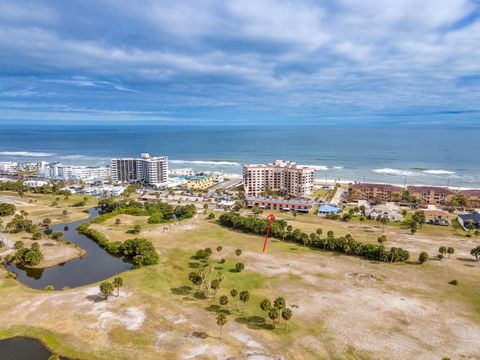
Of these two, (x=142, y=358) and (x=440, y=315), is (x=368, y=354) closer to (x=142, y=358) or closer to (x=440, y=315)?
(x=440, y=315)

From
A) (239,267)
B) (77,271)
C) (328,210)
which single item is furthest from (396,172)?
(77,271)

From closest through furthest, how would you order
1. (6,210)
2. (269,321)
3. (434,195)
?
(269,321) < (6,210) < (434,195)

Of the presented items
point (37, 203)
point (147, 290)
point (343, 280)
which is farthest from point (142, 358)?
point (37, 203)

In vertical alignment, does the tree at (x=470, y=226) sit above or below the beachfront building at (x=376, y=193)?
below

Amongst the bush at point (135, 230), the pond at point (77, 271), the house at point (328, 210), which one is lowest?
the pond at point (77, 271)

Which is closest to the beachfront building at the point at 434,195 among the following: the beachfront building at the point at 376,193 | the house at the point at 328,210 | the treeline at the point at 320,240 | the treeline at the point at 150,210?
the beachfront building at the point at 376,193

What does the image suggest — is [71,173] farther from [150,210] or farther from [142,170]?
[150,210]

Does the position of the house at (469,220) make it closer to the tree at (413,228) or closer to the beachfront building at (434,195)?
the tree at (413,228)
